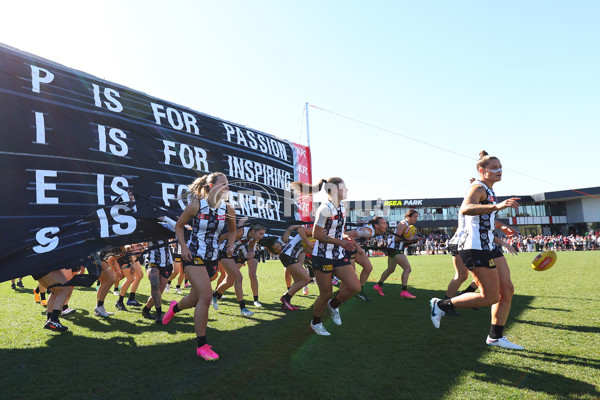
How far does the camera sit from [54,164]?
4.96 m

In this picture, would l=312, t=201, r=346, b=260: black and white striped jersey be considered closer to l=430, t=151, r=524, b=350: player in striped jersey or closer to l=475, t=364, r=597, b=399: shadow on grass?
l=430, t=151, r=524, b=350: player in striped jersey

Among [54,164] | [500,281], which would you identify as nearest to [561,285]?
[500,281]

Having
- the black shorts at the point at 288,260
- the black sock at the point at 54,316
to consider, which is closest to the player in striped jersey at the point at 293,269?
the black shorts at the point at 288,260

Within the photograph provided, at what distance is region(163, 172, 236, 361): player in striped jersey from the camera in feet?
13.5

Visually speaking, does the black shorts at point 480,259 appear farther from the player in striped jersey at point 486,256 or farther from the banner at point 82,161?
the banner at point 82,161

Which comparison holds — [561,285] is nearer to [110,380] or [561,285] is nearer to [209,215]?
[209,215]

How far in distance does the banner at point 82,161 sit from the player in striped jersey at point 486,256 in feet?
14.1

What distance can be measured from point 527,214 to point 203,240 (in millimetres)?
66642

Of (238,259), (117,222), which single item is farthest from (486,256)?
(238,259)

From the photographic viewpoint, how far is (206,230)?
4.43m

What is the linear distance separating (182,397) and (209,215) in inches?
78.5

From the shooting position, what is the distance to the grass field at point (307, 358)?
10.7 feet

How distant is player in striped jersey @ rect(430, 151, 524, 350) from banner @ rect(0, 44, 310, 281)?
4.30 metres

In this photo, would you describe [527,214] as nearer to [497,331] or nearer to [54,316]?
[497,331]
